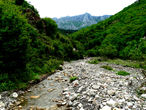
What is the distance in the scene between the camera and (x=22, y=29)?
11.4 metres

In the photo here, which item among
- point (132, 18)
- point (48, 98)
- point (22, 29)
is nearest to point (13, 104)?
point (48, 98)

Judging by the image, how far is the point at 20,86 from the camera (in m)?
10.8

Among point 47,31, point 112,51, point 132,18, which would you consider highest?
point 132,18

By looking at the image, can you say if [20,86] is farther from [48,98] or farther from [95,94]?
[95,94]

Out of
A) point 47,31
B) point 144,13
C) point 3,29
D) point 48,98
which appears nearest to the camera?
point 48,98

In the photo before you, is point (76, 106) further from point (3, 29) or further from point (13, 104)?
point (3, 29)

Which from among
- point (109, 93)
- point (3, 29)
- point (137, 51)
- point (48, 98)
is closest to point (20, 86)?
point (48, 98)

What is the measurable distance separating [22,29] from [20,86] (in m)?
5.50

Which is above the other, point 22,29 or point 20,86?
point 22,29

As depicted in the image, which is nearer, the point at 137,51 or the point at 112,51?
the point at 137,51

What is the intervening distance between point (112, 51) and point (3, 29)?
145 ft

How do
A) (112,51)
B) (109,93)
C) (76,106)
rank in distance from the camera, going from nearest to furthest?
(76,106) → (109,93) → (112,51)

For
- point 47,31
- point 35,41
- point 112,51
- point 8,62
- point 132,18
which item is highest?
point 132,18

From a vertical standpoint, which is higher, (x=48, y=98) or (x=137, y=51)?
(x=137, y=51)
